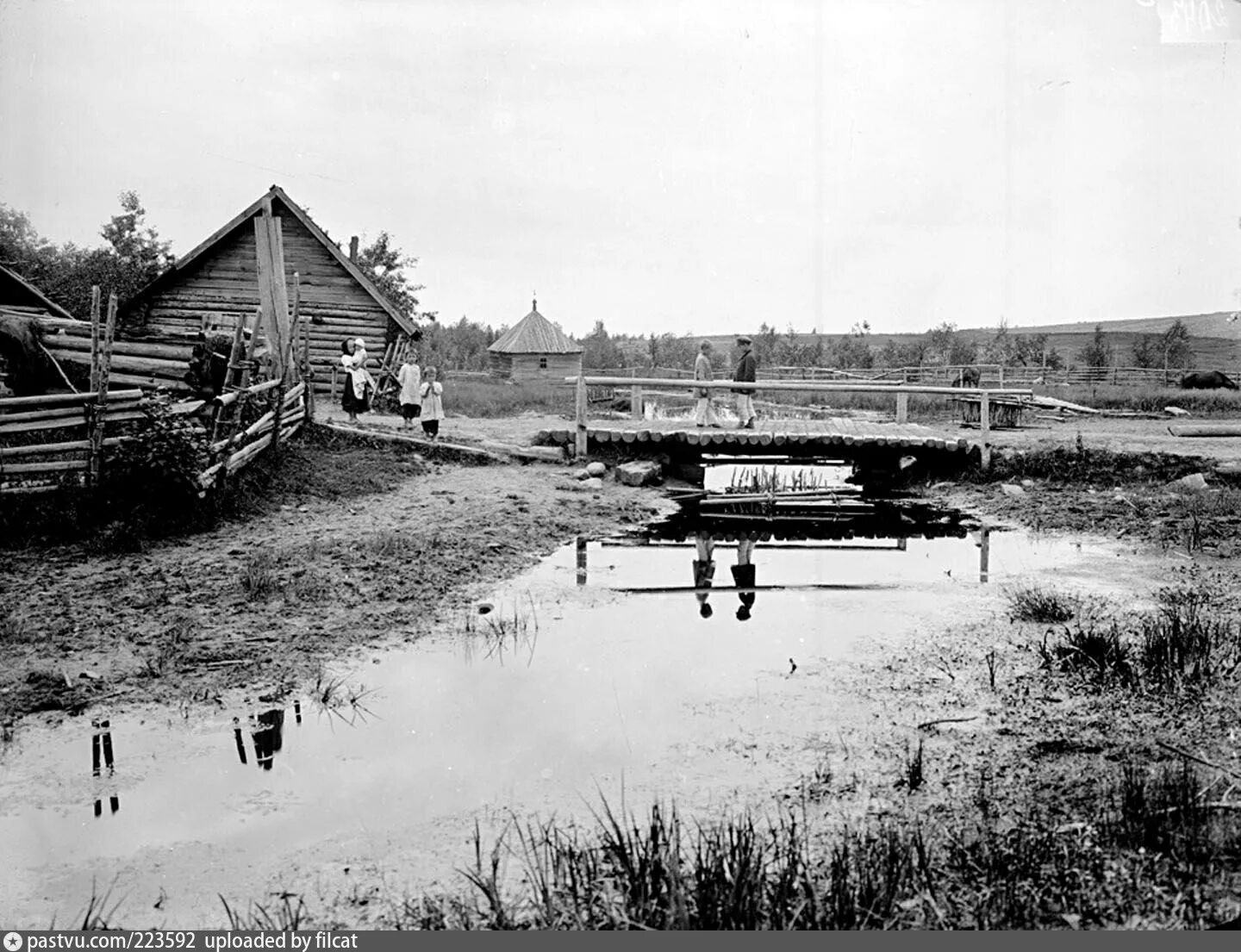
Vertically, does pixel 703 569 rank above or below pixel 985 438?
below

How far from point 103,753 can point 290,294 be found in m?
18.6

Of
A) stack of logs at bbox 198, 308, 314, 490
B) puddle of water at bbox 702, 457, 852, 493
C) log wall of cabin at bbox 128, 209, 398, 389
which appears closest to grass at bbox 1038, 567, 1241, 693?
puddle of water at bbox 702, 457, 852, 493

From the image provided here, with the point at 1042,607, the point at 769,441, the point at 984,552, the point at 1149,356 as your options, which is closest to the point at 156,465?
the point at 1042,607

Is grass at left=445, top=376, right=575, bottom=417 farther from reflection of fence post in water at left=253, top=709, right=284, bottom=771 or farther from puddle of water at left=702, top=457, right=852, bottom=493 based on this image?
reflection of fence post in water at left=253, top=709, right=284, bottom=771

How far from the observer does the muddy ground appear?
4.31m

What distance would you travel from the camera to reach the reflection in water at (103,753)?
410 cm

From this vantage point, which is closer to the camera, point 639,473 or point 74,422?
point 74,422

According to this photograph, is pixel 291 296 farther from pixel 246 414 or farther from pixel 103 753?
pixel 103 753

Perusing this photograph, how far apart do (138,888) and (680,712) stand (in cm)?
258

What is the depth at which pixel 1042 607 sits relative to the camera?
269 inches

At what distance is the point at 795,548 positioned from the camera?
995 cm

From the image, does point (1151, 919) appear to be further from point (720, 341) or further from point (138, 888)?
point (720, 341)

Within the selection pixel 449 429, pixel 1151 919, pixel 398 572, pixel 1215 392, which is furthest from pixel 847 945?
pixel 1215 392

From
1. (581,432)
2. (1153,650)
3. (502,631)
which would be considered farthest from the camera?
(581,432)
